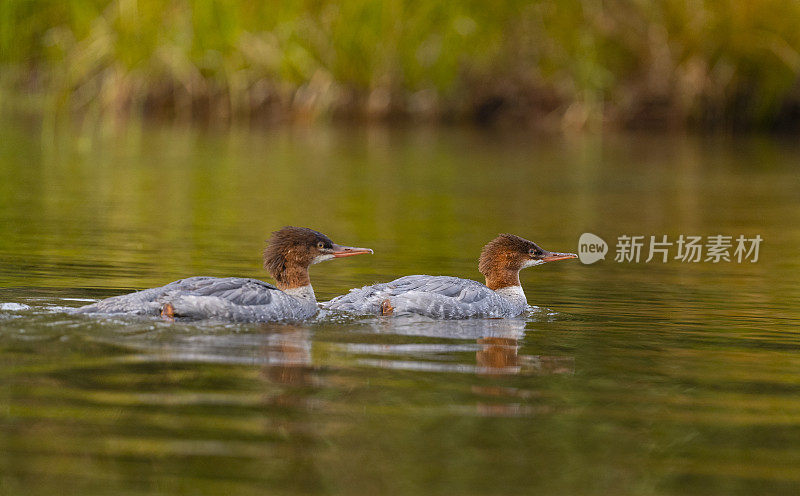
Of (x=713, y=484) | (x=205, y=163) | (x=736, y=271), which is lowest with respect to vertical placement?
(x=713, y=484)

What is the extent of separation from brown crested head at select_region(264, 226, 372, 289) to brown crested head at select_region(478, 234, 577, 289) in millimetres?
1190

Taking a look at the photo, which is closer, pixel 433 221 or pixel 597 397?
pixel 597 397

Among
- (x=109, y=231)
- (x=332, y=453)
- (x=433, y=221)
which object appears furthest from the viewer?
(x=433, y=221)

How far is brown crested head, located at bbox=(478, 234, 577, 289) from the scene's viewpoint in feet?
31.1

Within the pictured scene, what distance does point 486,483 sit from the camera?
15.3 ft

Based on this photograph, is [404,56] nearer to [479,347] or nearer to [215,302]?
[215,302]

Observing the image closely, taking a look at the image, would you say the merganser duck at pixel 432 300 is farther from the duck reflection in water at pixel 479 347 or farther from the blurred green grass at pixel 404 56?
the blurred green grass at pixel 404 56

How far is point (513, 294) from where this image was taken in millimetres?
9305

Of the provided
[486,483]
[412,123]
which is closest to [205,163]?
[412,123]

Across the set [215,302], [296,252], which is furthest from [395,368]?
[296,252]

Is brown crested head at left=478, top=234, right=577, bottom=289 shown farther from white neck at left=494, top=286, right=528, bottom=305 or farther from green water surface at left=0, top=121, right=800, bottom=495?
green water surface at left=0, top=121, right=800, bottom=495

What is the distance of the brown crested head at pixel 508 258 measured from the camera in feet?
31.1

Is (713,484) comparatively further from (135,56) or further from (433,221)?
(135,56)

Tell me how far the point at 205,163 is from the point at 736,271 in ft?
36.2
